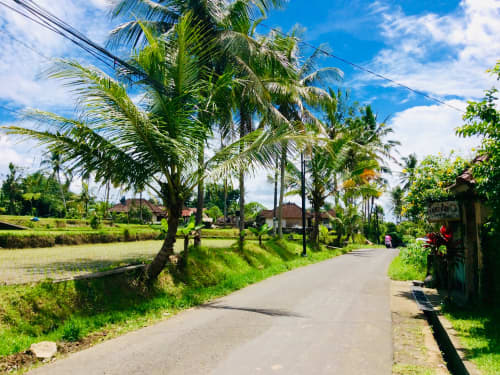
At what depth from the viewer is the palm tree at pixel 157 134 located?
6.81m

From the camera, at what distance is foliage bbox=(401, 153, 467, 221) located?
791 cm

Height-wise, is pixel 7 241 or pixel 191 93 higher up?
pixel 191 93

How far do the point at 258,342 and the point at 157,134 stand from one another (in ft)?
14.3

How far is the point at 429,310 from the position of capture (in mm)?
6867

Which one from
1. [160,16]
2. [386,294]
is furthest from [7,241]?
[386,294]

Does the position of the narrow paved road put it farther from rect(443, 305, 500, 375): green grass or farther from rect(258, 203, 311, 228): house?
rect(258, 203, 311, 228): house

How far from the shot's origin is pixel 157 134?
23.9ft

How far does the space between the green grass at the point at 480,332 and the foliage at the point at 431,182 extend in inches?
98.8

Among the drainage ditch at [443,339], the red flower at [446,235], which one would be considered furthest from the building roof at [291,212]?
the red flower at [446,235]

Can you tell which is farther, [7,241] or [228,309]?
[7,241]

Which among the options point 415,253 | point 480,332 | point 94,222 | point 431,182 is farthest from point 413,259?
point 94,222

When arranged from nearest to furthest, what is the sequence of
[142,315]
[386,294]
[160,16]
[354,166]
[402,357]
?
[402,357] < [142,315] < [386,294] < [160,16] < [354,166]

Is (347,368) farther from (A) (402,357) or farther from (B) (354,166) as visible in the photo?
(B) (354,166)

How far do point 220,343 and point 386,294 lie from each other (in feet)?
18.2
